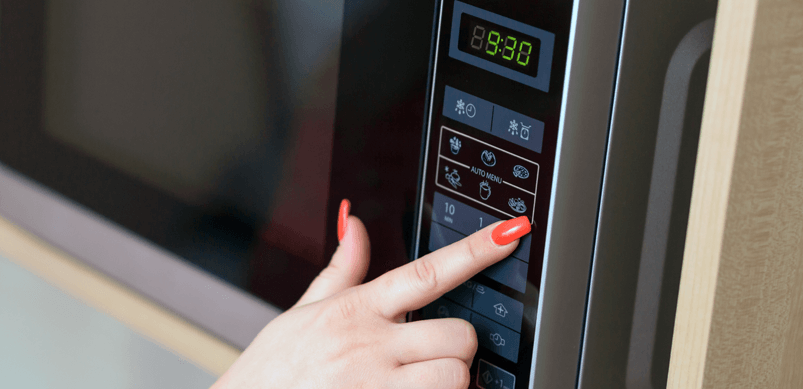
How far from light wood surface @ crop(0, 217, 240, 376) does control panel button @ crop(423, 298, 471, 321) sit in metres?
0.21

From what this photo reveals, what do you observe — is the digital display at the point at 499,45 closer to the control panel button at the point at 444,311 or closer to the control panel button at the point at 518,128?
the control panel button at the point at 518,128

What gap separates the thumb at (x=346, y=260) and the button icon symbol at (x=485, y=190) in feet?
0.29

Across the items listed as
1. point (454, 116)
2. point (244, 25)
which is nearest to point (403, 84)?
point (454, 116)

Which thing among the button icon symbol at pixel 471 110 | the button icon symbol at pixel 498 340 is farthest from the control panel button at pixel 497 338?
the button icon symbol at pixel 471 110

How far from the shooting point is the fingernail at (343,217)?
17.4 inches

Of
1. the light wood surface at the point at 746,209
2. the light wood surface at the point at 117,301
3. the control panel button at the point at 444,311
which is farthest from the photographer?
the light wood surface at the point at 117,301

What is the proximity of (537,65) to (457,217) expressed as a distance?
91 mm

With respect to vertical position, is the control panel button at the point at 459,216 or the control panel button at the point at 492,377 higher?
the control panel button at the point at 459,216

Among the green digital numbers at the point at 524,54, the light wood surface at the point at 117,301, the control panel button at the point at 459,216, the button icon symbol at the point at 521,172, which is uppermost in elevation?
the green digital numbers at the point at 524,54

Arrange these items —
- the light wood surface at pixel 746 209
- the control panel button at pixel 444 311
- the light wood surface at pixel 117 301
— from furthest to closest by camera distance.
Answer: the light wood surface at pixel 117 301 → the control panel button at pixel 444 311 → the light wood surface at pixel 746 209

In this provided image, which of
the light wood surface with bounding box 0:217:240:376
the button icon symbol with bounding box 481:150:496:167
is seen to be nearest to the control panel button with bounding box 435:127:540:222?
the button icon symbol with bounding box 481:150:496:167

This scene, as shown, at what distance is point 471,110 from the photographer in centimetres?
36

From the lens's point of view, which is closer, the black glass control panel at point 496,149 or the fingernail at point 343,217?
the black glass control panel at point 496,149

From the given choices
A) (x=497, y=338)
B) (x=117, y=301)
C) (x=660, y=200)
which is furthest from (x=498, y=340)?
(x=117, y=301)
